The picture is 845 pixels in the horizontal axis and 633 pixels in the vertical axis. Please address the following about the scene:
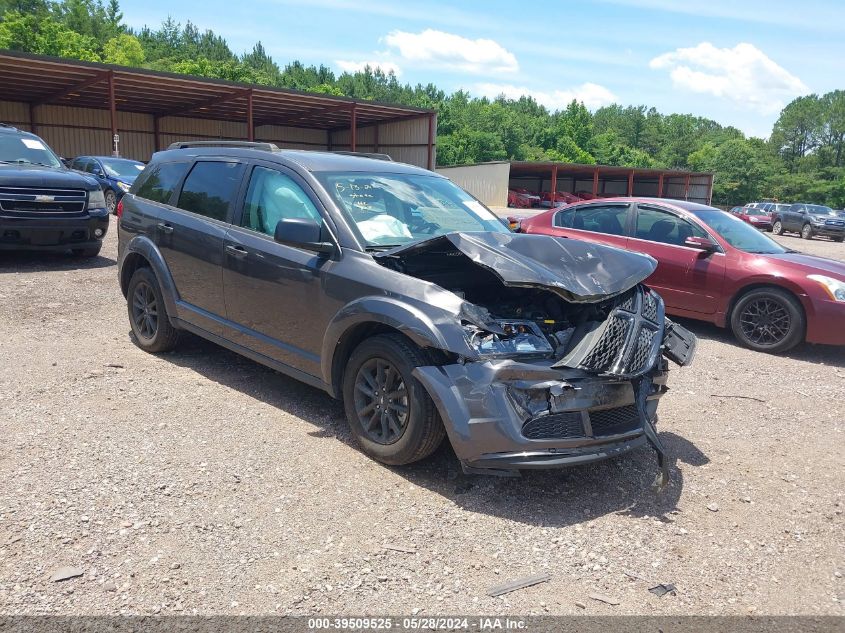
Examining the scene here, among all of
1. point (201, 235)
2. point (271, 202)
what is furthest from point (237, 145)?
point (271, 202)

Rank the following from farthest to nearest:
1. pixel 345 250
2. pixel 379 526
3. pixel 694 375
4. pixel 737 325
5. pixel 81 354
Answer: pixel 737 325 → pixel 694 375 → pixel 81 354 → pixel 345 250 → pixel 379 526

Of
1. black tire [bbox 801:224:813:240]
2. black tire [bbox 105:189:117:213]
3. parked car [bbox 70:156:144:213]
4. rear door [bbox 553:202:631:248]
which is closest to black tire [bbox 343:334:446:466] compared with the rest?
rear door [bbox 553:202:631:248]

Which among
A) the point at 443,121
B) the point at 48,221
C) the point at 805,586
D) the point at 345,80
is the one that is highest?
the point at 345,80

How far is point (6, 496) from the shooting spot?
3.41m

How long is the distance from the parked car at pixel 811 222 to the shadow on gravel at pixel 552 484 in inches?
1160

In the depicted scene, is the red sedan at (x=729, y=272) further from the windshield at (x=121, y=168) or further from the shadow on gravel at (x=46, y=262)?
the windshield at (x=121, y=168)

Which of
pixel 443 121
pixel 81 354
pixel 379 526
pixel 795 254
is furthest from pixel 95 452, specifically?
pixel 443 121

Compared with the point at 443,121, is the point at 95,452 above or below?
below

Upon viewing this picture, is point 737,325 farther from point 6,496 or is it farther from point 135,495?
point 6,496

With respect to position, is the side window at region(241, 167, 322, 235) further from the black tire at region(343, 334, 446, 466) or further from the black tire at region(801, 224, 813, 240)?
the black tire at region(801, 224, 813, 240)

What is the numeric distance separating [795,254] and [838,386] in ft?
6.93

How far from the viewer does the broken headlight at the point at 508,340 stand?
3.45 m

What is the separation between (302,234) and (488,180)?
42.2 meters

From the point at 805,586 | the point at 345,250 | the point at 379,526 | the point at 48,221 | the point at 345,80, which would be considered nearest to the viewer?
the point at 805,586
